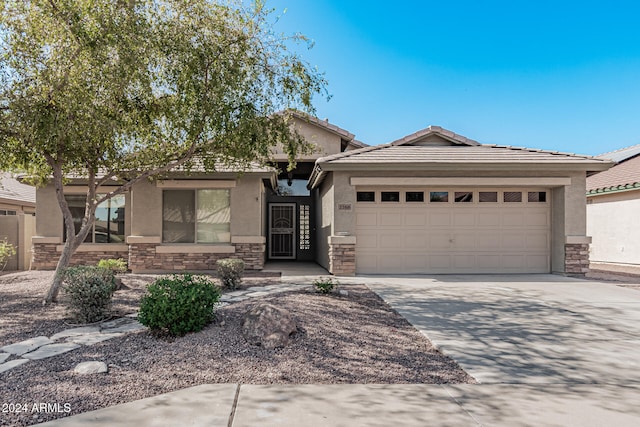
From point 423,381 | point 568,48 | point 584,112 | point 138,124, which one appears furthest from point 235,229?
point 584,112

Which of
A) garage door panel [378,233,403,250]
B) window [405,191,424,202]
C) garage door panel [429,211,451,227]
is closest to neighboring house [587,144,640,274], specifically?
garage door panel [429,211,451,227]

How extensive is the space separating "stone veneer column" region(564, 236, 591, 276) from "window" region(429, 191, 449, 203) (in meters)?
3.44

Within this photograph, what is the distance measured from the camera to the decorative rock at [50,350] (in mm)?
4051

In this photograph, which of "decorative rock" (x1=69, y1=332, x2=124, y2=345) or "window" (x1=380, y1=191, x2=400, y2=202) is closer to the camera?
"decorative rock" (x1=69, y1=332, x2=124, y2=345)

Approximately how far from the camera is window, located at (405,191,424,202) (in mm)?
10914

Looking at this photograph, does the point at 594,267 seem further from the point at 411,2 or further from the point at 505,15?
the point at 411,2

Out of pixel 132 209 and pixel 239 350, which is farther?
pixel 132 209

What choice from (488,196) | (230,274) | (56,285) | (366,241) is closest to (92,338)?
(56,285)

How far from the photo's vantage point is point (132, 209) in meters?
10.9

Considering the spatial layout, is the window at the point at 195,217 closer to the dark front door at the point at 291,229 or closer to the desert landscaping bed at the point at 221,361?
the dark front door at the point at 291,229

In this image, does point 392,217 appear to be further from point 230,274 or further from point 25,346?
point 25,346

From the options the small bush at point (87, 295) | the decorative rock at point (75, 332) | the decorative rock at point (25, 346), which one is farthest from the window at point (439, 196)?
the decorative rock at point (25, 346)

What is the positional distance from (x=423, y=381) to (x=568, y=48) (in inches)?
561

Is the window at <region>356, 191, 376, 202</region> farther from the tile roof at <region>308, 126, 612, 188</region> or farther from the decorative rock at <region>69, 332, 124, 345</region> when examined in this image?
the decorative rock at <region>69, 332, 124, 345</region>
